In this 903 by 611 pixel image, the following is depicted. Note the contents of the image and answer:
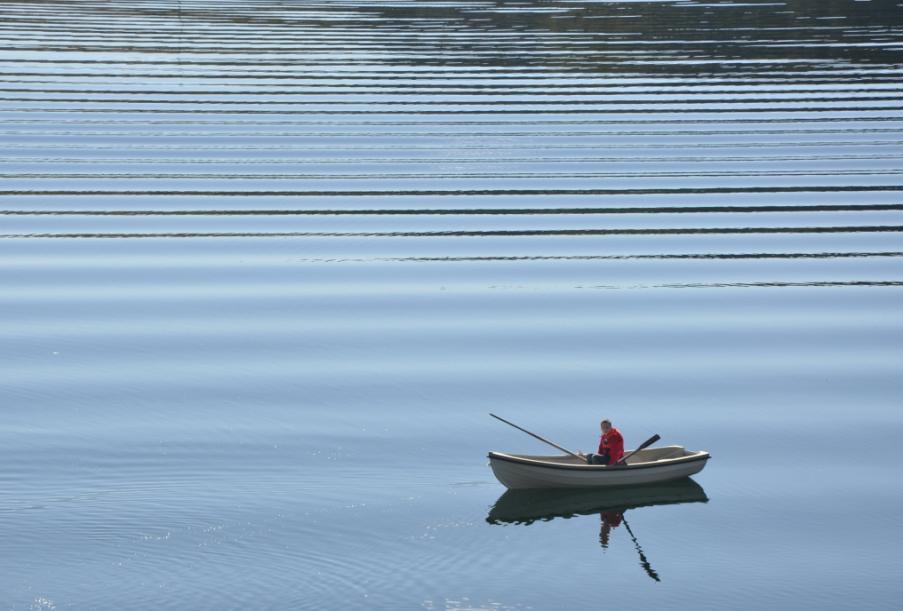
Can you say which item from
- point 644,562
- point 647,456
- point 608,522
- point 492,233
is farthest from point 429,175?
point 644,562

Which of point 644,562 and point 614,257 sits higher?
point 614,257

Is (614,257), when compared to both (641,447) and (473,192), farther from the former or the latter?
(641,447)

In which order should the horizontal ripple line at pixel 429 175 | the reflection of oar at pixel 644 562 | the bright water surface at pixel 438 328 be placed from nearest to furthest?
the reflection of oar at pixel 644 562 < the bright water surface at pixel 438 328 < the horizontal ripple line at pixel 429 175

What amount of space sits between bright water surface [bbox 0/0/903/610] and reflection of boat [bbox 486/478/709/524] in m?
0.10

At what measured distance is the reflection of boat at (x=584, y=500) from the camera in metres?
21.5

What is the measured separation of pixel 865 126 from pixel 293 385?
3134 centimetres

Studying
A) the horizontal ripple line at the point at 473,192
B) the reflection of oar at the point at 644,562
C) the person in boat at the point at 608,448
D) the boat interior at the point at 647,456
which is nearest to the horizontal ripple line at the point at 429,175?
the horizontal ripple line at the point at 473,192

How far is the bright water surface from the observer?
19562 millimetres

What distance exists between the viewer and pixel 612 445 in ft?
73.4

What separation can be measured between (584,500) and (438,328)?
8301 mm

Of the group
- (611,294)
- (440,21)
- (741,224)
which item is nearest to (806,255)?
(741,224)

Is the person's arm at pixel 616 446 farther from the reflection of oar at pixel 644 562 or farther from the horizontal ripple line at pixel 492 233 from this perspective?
the horizontal ripple line at pixel 492 233

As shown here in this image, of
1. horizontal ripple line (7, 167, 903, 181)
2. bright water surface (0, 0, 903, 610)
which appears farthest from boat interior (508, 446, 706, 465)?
horizontal ripple line (7, 167, 903, 181)

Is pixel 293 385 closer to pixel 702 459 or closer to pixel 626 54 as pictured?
pixel 702 459
